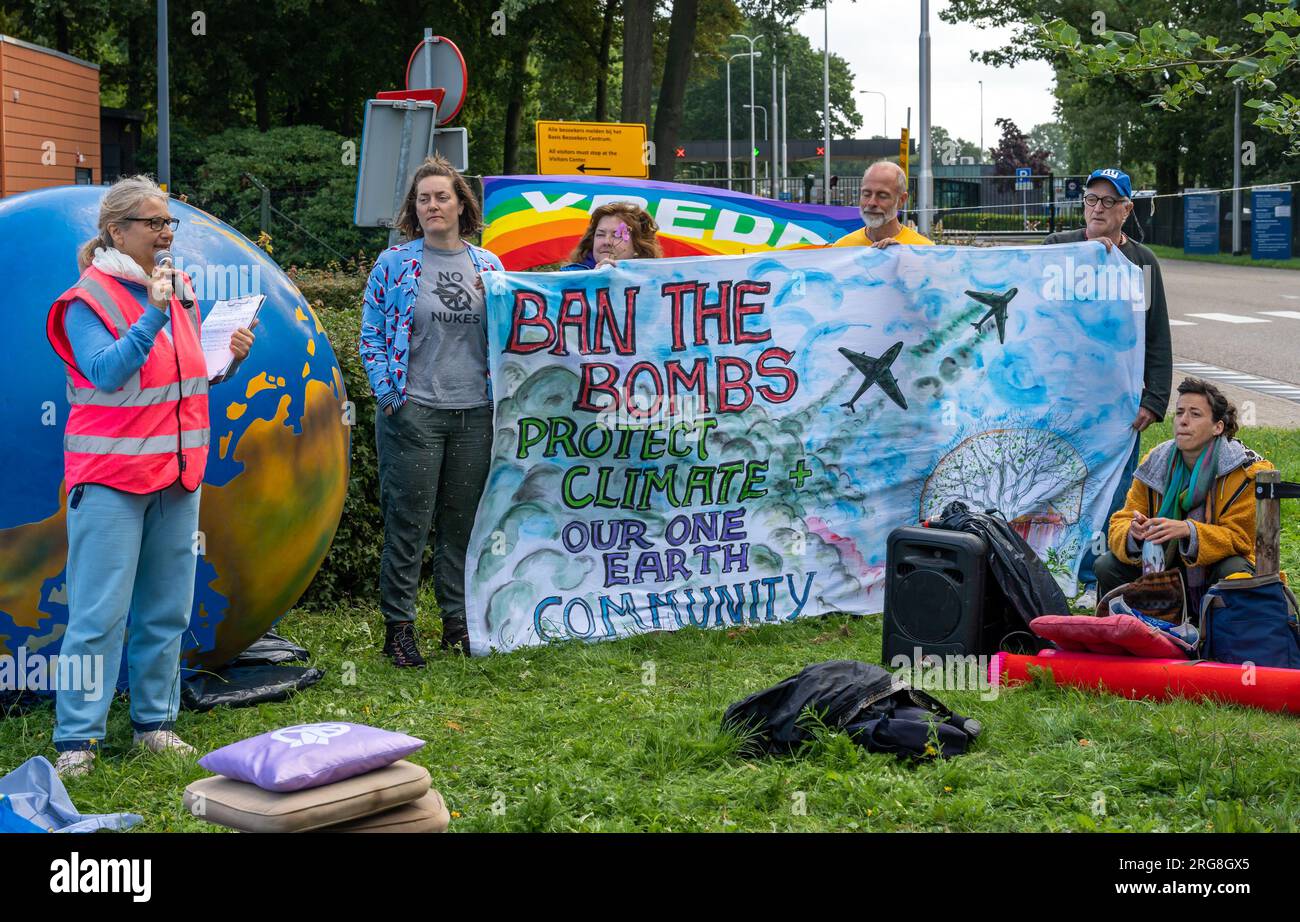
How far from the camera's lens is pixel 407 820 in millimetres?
4207

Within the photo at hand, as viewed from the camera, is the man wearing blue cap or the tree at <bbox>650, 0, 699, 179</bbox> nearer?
the man wearing blue cap

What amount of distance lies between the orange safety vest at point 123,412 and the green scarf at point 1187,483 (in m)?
4.06

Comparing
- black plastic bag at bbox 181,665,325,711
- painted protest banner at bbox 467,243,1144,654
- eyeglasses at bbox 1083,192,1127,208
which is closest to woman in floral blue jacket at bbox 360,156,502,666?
painted protest banner at bbox 467,243,1144,654

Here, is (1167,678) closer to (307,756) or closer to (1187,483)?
(1187,483)

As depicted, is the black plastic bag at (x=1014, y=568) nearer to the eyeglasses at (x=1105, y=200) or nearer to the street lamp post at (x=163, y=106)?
the eyeglasses at (x=1105, y=200)

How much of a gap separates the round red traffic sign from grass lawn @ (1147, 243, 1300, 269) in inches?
1241

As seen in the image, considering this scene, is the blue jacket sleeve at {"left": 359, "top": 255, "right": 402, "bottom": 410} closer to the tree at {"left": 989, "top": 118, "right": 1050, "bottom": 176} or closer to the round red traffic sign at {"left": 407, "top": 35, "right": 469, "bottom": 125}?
the round red traffic sign at {"left": 407, "top": 35, "right": 469, "bottom": 125}

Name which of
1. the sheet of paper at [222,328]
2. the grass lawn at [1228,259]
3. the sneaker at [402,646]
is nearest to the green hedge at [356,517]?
the sneaker at [402,646]

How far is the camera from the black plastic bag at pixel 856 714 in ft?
17.3

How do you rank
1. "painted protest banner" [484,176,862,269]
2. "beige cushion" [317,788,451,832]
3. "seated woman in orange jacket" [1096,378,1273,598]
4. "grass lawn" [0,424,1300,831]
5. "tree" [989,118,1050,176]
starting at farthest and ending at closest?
"tree" [989,118,1050,176]
"painted protest banner" [484,176,862,269]
"seated woman in orange jacket" [1096,378,1273,598]
"grass lawn" [0,424,1300,831]
"beige cushion" [317,788,451,832]

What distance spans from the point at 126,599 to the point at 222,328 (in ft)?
3.46

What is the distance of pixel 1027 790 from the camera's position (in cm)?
488

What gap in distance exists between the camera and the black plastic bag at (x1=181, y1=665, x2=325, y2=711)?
19.7ft
